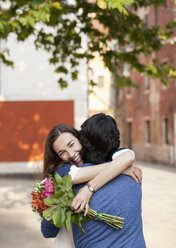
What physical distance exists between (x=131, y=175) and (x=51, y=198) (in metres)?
0.40

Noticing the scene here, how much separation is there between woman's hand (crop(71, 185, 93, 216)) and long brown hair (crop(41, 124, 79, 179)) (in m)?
0.41

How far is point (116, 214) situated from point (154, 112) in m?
24.1

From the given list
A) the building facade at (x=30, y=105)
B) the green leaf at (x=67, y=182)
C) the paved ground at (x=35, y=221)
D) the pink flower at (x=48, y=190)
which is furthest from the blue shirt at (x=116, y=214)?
the building facade at (x=30, y=105)

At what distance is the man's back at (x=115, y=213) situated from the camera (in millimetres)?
2076

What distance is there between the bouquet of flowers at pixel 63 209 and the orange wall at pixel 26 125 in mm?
14333

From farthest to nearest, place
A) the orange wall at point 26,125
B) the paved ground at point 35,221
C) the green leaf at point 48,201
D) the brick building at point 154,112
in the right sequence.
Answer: the brick building at point 154,112, the orange wall at point 26,125, the paved ground at point 35,221, the green leaf at point 48,201

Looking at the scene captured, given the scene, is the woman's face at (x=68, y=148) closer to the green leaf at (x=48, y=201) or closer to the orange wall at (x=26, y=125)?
the green leaf at (x=48, y=201)

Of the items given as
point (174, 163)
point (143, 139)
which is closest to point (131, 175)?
point (174, 163)

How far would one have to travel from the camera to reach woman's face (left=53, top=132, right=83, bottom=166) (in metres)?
2.38

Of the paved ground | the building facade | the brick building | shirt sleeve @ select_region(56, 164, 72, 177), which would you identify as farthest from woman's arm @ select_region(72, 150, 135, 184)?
the brick building

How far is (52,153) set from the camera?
2.49m

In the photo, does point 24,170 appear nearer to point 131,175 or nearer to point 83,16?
point 83,16

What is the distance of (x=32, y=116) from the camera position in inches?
655

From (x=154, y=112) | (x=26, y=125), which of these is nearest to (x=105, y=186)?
(x=26, y=125)
